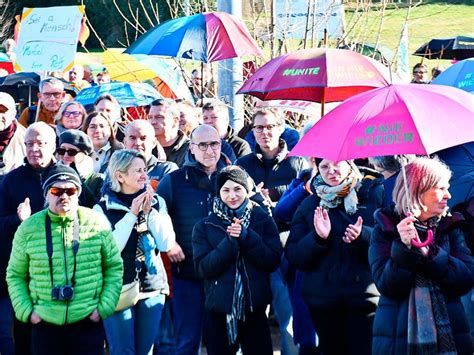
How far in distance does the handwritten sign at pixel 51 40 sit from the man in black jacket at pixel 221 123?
288cm

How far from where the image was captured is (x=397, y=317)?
16.3 feet

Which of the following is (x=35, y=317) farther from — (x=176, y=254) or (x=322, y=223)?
(x=322, y=223)

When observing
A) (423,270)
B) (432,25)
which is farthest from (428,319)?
(432,25)

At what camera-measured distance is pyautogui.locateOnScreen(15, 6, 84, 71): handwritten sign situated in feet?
35.0

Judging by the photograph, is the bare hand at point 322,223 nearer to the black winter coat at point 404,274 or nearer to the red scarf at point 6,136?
the black winter coat at point 404,274

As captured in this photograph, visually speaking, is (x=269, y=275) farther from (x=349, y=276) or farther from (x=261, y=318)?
(x=349, y=276)

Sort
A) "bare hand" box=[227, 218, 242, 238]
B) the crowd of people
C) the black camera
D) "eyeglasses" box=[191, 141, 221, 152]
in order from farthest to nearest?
"eyeglasses" box=[191, 141, 221, 152] < "bare hand" box=[227, 218, 242, 238] < the black camera < the crowd of people

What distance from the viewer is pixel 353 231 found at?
18.9 feet

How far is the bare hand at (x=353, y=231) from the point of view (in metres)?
5.77

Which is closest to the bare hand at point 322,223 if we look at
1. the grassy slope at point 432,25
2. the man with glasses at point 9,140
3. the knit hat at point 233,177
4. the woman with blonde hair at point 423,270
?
the knit hat at point 233,177

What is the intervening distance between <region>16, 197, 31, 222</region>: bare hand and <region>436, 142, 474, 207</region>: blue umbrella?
9.06ft

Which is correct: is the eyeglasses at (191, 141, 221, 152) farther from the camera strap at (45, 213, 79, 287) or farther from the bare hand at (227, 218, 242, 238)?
the camera strap at (45, 213, 79, 287)

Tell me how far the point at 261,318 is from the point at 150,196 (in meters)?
1.10

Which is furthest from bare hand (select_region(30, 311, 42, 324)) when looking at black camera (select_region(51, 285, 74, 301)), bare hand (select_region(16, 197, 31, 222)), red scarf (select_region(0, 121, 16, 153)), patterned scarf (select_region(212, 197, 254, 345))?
red scarf (select_region(0, 121, 16, 153))
